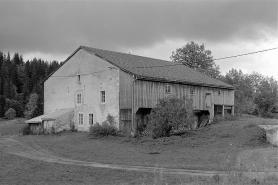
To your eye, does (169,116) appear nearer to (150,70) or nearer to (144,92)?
(144,92)

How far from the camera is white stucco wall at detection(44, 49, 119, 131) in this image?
33938 millimetres

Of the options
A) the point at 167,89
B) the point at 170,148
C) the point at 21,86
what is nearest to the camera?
the point at 170,148

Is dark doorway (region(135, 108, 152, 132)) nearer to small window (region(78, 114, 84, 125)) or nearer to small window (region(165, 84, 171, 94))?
small window (region(165, 84, 171, 94))

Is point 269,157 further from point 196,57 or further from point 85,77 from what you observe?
point 196,57

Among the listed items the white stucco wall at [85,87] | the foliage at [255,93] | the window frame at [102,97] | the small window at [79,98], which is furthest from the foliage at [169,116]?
the foliage at [255,93]

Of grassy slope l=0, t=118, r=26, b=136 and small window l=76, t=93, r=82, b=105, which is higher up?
small window l=76, t=93, r=82, b=105

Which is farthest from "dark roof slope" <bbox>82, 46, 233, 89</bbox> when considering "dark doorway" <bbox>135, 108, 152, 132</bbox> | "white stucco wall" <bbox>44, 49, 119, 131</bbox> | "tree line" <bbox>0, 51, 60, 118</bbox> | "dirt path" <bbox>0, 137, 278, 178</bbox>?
"tree line" <bbox>0, 51, 60, 118</bbox>

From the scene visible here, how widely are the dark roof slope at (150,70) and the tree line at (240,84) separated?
56.1 ft

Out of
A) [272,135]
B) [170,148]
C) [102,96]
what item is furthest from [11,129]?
[272,135]

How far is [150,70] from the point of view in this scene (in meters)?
37.1

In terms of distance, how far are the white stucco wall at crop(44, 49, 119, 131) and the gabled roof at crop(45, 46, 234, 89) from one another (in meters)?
0.95

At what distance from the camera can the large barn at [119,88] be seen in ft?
109

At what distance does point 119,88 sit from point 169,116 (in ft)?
20.3

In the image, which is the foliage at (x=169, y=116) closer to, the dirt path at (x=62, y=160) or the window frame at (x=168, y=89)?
the window frame at (x=168, y=89)
